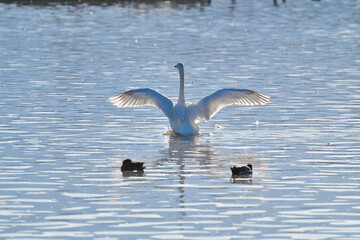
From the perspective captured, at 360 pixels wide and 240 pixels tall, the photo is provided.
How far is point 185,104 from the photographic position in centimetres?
2080

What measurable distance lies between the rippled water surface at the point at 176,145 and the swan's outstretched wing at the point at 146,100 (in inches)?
18.3

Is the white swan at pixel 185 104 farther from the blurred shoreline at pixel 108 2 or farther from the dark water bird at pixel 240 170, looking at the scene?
the blurred shoreline at pixel 108 2

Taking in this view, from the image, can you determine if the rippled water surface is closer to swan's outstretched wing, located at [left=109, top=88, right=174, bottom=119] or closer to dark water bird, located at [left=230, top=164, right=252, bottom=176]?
dark water bird, located at [left=230, top=164, right=252, bottom=176]

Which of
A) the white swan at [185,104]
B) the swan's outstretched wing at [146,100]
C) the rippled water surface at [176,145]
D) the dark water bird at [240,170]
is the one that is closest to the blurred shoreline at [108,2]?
the rippled water surface at [176,145]

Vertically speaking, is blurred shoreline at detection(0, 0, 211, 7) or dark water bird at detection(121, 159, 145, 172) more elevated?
dark water bird at detection(121, 159, 145, 172)

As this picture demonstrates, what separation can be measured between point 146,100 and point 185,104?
876 millimetres

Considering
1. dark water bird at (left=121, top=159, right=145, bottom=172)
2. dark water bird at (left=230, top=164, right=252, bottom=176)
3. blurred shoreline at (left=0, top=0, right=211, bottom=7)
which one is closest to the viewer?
dark water bird at (left=230, top=164, right=252, bottom=176)

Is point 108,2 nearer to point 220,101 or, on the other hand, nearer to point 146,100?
point 146,100

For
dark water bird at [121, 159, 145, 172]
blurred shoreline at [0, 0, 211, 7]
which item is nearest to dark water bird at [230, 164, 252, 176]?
dark water bird at [121, 159, 145, 172]

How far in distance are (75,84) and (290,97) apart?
241 inches

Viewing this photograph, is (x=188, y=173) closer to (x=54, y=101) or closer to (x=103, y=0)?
(x=54, y=101)

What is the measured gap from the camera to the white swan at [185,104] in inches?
798

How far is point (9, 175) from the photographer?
15445 mm

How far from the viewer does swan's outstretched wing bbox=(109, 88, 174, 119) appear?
2058 cm
